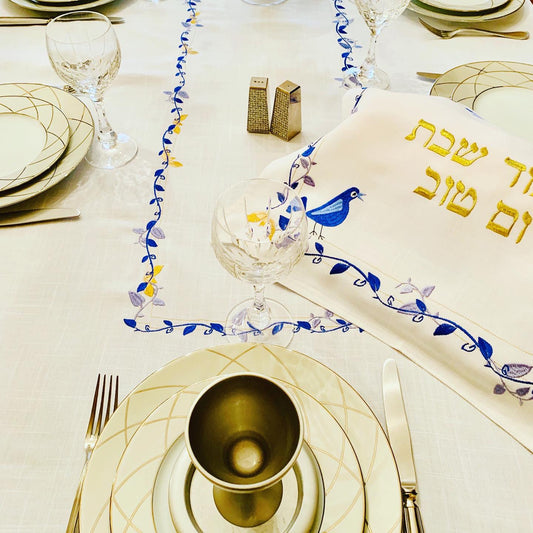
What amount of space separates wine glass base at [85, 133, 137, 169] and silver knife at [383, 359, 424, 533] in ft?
1.65

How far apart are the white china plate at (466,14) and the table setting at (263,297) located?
0.42 feet

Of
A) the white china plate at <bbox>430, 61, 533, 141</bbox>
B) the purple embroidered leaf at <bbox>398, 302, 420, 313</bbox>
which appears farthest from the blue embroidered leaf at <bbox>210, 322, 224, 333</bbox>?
the white china plate at <bbox>430, 61, 533, 141</bbox>

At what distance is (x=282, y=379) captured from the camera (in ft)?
1.66

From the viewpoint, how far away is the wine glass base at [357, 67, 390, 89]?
925 mm

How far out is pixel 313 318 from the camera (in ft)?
2.00

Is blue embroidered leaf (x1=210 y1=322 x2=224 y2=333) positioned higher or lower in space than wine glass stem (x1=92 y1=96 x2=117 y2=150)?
lower

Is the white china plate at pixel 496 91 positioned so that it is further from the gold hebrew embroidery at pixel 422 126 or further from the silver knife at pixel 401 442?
the silver knife at pixel 401 442

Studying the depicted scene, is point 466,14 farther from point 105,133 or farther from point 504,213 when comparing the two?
point 105,133

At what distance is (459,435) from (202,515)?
0.27 meters

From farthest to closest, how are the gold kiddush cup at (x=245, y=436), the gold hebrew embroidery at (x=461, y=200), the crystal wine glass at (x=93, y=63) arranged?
1. the crystal wine glass at (x=93, y=63)
2. the gold hebrew embroidery at (x=461, y=200)
3. the gold kiddush cup at (x=245, y=436)

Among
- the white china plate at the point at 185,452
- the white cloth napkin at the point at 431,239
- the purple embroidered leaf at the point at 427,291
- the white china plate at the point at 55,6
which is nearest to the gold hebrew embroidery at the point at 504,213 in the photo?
the white cloth napkin at the point at 431,239

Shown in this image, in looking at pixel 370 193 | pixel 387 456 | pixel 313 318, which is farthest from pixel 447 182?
Result: pixel 387 456

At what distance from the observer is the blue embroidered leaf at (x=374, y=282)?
606 mm

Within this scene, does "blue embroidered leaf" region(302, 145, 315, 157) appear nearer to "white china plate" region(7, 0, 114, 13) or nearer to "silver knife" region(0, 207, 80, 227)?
"silver knife" region(0, 207, 80, 227)
